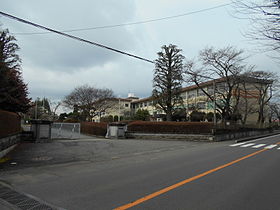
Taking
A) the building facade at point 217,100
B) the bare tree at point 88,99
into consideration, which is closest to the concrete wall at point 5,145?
the building facade at point 217,100

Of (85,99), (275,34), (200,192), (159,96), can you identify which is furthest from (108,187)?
(85,99)

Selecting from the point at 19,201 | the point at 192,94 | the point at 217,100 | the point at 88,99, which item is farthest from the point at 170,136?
the point at 192,94

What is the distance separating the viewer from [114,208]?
395 centimetres

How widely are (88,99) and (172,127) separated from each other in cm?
Answer: 2444


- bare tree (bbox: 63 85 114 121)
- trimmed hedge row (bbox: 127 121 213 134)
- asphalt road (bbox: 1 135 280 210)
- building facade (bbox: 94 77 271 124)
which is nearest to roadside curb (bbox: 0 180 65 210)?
asphalt road (bbox: 1 135 280 210)

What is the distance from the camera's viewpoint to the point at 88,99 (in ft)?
139

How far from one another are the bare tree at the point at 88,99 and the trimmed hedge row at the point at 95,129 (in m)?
10.4

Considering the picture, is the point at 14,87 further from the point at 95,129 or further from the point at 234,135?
the point at 234,135

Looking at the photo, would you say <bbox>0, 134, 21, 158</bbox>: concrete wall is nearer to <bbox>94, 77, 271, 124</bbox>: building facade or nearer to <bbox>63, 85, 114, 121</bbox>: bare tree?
<bbox>94, 77, 271, 124</bbox>: building facade

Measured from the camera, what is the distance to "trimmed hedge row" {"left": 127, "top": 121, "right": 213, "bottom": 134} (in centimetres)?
2159

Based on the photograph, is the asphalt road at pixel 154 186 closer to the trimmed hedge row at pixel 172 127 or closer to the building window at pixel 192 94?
the trimmed hedge row at pixel 172 127

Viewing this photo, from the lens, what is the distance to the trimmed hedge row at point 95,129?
26172 millimetres

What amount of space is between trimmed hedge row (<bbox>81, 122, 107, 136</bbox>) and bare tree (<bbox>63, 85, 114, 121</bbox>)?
34.1 ft

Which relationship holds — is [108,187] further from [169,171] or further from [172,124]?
[172,124]
